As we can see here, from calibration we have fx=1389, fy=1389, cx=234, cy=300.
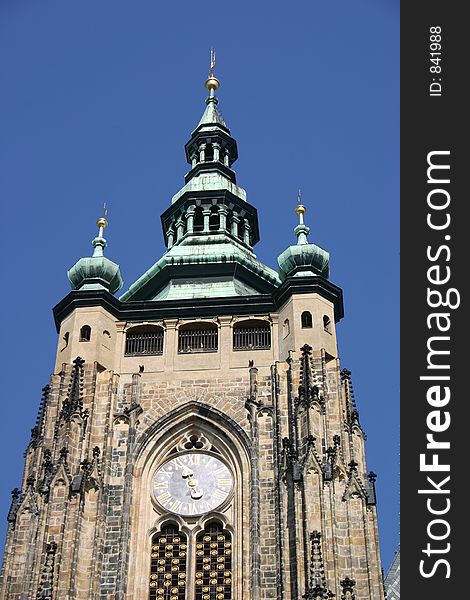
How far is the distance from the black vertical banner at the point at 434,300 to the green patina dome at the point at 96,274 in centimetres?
1334

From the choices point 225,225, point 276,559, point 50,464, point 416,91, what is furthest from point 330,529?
point 225,225

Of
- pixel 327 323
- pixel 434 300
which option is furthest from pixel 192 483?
pixel 434 300

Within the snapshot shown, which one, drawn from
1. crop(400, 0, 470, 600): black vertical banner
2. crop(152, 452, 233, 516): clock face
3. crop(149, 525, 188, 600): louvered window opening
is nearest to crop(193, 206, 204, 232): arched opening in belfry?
crop(152, 452, 233, 516): clock face

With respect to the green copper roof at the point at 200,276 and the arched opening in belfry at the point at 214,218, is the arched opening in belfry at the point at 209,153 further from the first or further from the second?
the green copper roof at the point at 200,276

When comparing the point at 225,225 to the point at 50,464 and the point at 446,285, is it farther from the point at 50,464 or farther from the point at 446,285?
the point at 446,285

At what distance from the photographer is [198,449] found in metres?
29.2

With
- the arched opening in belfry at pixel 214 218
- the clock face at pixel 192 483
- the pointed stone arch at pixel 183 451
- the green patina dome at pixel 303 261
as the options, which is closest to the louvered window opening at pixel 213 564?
the pointed stone arch at pixel 183 451

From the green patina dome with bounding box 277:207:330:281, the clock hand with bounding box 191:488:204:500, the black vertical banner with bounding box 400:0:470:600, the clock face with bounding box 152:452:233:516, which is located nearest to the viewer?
the black vertical banner with bounding box 400:0:470:600

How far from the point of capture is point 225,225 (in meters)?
36.8

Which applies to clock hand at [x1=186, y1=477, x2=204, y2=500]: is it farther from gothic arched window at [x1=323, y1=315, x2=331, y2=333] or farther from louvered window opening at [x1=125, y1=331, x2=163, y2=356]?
gothic arched window at [x1=323, y1=315, x2=331, y2=333]

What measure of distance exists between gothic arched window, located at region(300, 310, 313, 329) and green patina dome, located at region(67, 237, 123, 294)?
188 inches

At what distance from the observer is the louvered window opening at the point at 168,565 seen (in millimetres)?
26797

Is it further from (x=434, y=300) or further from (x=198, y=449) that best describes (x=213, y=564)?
(x=434, y=300)

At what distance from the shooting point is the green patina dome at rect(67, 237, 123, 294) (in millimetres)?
32312
